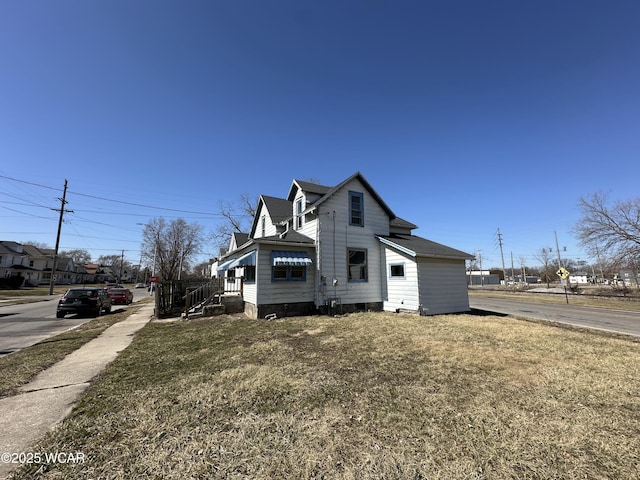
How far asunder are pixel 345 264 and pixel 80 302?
15.0 meters

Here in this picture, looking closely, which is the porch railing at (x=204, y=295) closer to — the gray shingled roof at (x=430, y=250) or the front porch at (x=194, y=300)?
the front porch at (x=194, y=300)

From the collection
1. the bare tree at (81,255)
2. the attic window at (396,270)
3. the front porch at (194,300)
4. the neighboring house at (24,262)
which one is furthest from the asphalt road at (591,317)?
the bare tree at (81,255)

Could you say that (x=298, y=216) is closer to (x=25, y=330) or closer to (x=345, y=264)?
(x=345, y=264)

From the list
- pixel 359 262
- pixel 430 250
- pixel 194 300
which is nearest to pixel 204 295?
pixel 194 300

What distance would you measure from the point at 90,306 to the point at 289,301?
12.1 metres

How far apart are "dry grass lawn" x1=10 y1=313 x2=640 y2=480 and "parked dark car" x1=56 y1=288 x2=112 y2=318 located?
12197 millimetres

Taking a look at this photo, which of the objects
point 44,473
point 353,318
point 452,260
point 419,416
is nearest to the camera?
point 44,473

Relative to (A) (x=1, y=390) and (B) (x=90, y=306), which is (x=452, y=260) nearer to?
(A) (x=1, y=390)

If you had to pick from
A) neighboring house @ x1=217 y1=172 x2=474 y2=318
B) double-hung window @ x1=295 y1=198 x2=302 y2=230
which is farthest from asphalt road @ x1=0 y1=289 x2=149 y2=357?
double-hung window @ x1=295 y1=198 x2=302 y2=230

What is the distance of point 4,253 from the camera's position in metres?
53.1

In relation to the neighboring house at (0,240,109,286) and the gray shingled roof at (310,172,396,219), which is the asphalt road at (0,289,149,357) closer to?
the gray shingled roof at (310,172,396,219)

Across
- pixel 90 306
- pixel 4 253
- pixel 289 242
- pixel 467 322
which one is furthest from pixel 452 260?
pixel 4 253

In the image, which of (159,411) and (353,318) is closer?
(159,411)

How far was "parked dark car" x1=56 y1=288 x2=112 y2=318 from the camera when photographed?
15.0 m
